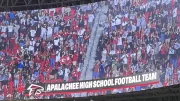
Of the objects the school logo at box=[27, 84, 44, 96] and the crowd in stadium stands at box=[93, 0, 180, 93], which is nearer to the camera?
the crowd in stadium stands at box=[93, 0, 180, 93]

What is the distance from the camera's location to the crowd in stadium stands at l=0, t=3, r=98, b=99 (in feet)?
98.3

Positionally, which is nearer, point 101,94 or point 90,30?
point 101,94

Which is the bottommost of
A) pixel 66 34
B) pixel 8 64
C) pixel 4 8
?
pixel 8 64

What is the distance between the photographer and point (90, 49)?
2972 cm

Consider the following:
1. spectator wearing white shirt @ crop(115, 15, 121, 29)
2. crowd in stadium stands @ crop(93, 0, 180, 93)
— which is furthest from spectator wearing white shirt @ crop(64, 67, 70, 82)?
spectator wearing white shirt @ crop(115, 15, 121, 29)

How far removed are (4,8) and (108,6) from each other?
26.3 feet

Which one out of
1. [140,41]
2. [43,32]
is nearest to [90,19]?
[43,32]

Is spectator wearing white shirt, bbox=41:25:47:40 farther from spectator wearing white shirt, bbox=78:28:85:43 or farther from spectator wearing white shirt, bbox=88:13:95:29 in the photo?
spectator wearing white shirt, bbox=88:13:95:29

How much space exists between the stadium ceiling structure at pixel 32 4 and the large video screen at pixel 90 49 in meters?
0.86

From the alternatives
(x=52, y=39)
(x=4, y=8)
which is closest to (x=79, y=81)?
(x=52, y=39)

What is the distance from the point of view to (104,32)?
2969 cm

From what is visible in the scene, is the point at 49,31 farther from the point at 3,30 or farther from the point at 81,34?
the point at 3,30

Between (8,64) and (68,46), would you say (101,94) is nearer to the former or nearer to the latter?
(68,46)

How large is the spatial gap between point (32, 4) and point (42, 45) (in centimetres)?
379
